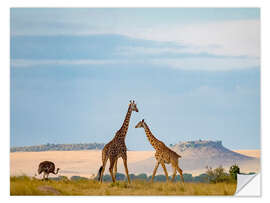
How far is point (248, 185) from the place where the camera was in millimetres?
9953

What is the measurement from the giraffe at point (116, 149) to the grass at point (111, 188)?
0.86 ft

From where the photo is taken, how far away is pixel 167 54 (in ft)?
33.7

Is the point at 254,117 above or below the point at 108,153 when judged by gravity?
above

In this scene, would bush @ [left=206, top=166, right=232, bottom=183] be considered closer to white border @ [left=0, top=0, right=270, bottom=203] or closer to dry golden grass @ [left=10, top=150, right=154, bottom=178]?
white border @ [left=0, top=0, right=270, bottom=203]

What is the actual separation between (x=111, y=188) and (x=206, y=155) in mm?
2009

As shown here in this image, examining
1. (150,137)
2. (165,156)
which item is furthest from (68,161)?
(165,156)

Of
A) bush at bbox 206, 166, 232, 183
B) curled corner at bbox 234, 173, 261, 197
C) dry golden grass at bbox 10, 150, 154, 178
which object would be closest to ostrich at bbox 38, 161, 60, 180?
dry golden grass at bbox 10, 150, 154, 178

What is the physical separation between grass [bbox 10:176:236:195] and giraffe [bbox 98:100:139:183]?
0.26 meters

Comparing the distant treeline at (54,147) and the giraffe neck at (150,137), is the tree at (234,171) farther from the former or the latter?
the distant treeline at (54,147)

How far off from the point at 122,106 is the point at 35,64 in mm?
1914

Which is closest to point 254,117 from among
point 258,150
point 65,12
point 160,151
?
point 258,150
